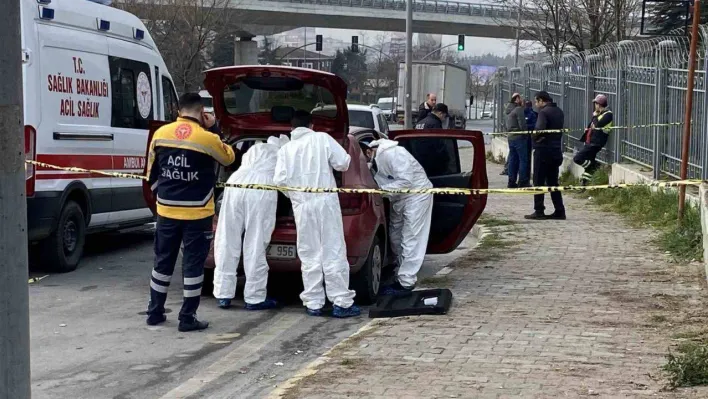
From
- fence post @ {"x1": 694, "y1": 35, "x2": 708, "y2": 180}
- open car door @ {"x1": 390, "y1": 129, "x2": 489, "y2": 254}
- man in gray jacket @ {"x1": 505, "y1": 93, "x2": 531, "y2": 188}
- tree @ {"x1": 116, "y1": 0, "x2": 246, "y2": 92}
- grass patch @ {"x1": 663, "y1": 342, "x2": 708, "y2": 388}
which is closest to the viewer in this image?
grass patch @ {"x1": 663, "y1": 342, "x2": 708, "y2": 388}

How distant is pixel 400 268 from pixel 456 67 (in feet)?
131

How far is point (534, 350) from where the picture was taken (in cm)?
654

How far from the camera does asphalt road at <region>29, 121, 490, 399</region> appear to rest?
20.3 feet

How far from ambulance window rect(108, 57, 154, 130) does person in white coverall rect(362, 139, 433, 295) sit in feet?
11.1

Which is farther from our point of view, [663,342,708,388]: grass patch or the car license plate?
the car license plate

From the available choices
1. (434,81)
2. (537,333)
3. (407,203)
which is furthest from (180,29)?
(537,333)

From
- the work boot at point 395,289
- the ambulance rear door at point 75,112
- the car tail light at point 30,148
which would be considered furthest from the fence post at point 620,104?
the car tail light at point 30,148

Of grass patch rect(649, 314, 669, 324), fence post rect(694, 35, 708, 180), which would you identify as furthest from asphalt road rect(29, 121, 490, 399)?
fence post rect(694, 35, 708, 180)

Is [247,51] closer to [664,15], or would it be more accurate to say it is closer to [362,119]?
[664,15]

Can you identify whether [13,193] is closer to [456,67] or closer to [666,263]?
[666,263]

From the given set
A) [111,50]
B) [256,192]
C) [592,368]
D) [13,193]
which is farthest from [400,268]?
[13,193]

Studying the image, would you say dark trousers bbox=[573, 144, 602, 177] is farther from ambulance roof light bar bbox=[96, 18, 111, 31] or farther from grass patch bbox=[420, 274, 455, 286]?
ambulance roof light bar bbox=[96, 18, 111, 31]

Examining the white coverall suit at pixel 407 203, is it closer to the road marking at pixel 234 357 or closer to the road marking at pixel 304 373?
the road marking at pixel 234 357

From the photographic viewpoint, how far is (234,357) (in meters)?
6.89
